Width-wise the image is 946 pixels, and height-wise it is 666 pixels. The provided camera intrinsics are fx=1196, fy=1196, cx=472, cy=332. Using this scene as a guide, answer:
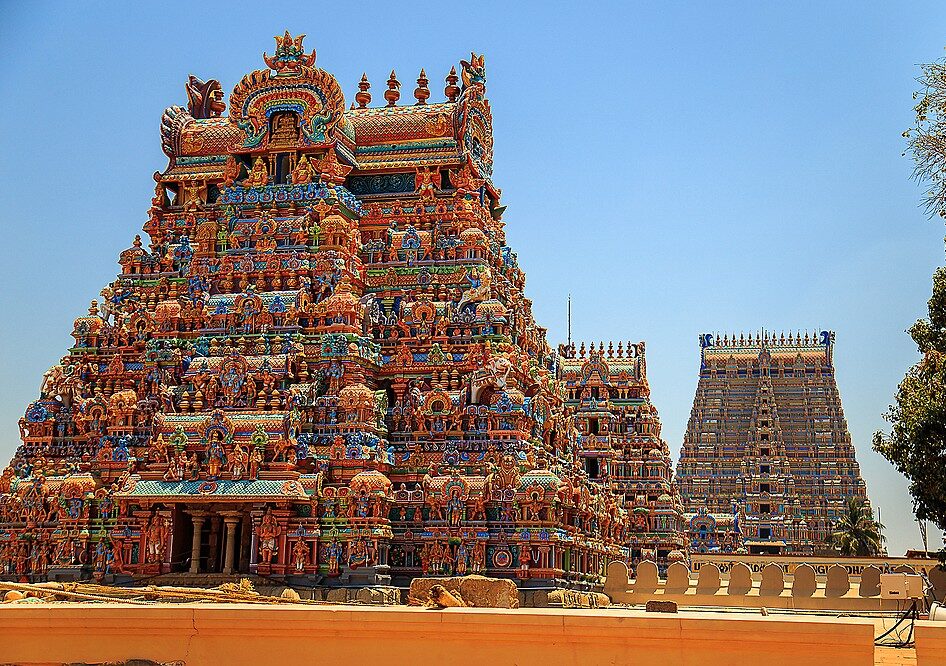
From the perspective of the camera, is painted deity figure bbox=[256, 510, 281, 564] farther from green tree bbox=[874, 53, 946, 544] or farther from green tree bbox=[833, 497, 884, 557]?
green tree bbox=[833, 497, 884, 557]

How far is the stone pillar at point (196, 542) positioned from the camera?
116 feet

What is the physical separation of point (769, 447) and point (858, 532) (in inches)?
391

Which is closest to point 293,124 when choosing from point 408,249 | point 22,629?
point 408,249

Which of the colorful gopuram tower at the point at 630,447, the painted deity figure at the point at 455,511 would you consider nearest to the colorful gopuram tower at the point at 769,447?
the colorful gopuram tower at the point at 630,447

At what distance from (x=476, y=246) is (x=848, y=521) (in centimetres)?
4682

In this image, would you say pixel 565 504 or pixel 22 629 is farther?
pixel 565 504

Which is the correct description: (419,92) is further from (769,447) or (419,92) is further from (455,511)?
(769,447)

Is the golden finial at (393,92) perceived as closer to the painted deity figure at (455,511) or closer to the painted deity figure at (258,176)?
the painted deity figure at (258,176)

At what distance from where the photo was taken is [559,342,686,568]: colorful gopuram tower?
55.4 m

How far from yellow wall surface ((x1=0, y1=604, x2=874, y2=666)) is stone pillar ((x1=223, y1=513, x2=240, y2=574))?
71.5 feet

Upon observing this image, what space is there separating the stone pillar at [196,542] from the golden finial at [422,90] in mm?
18135

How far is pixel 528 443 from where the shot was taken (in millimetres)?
37500

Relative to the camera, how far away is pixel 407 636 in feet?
43.6

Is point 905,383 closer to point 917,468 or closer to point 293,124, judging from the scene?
point 917,468
